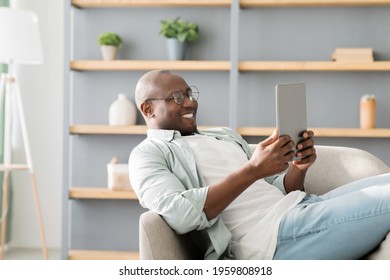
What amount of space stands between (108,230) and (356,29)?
2.03m

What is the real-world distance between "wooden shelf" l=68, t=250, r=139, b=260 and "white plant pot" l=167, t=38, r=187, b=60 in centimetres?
125

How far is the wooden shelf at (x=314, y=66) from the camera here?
3.97 metres

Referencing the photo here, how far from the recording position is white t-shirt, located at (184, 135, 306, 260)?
2027mm

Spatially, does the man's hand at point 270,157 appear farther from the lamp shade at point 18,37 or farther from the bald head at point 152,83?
the lamp shade at point 18,37

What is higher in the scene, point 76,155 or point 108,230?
point 76,155

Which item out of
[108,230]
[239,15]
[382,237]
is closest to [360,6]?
[239,15]

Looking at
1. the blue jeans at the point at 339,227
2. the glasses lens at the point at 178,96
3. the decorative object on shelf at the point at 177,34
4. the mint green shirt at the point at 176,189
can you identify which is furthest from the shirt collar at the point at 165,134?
the decorative object on shelf at the point at 177,34

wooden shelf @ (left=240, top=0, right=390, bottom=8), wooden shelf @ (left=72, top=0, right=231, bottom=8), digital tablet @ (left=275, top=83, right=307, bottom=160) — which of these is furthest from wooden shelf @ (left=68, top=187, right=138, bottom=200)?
digital tablet @ (left=275, top=83, right=307, bottom=160)

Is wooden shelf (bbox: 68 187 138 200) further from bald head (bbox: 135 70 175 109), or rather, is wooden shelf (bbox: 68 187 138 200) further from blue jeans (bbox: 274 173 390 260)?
blue jeans (bbox: 274 173 390 260)

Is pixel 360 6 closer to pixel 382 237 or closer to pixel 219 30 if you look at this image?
pixel 219 30

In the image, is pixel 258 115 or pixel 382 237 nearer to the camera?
pixel 382 237

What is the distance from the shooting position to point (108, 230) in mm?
4406

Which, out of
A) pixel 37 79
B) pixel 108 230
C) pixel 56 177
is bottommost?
pixel 108 230

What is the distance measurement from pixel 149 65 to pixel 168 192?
223 cm
